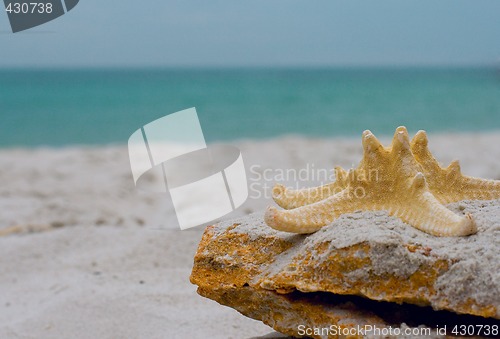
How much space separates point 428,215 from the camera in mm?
2088

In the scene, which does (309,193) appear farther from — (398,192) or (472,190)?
(472,190)

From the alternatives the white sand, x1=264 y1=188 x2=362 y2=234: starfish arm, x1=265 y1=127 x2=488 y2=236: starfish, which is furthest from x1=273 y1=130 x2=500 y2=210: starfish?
the white sand

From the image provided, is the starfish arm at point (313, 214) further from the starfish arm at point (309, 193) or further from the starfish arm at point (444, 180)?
the starfish arm at point (444, 180)

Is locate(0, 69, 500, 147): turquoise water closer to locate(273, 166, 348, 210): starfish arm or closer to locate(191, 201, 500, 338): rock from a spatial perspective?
locate(273, 166, 348, 210): starfish arm

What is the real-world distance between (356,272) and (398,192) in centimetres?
45

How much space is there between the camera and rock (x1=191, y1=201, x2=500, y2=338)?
186cm

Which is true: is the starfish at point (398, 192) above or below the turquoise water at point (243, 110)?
above

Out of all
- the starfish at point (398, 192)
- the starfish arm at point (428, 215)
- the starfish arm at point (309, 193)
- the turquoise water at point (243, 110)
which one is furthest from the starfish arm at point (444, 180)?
the turquoise water at point (243, 110)

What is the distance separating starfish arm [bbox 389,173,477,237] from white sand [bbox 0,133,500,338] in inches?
46.1

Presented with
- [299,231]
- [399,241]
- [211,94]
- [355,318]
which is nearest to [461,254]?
→ [399,241]

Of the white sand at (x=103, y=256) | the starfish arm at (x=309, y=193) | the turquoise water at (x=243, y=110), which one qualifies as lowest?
the turquoise water at (x=243, y=110)

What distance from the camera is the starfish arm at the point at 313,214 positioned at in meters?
2.11

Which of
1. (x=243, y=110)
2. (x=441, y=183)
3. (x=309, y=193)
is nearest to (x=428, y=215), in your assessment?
(x=441, y=183)

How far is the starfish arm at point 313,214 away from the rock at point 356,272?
0.15 feet
